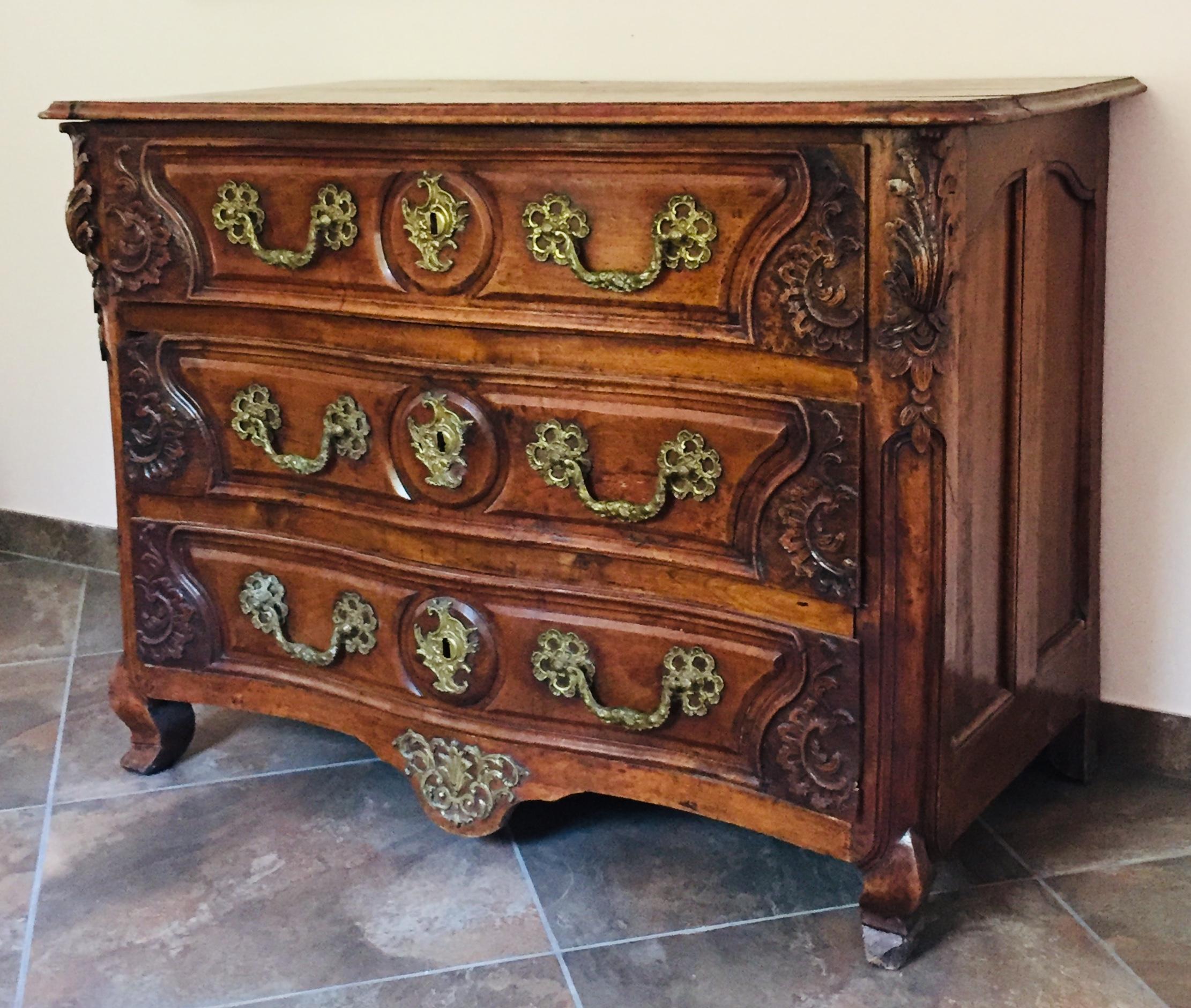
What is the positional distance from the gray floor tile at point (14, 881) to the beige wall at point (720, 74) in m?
1.07

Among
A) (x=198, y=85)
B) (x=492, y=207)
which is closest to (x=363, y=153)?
(x=492, y=207)

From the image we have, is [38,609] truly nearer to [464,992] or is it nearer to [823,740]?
[464,992]

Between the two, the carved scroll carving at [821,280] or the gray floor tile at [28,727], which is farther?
the gray floor tile at [28,727]

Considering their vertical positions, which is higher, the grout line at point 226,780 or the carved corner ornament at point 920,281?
the carved corner ornament at point 920,281

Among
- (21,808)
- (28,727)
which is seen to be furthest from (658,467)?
(28,727)

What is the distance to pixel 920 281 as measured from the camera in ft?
4.51

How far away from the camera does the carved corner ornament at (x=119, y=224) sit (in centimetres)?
182

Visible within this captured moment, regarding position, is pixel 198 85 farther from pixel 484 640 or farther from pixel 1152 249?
pixel 1152 249

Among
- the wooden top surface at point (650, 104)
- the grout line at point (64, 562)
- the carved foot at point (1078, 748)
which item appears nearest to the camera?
the wooden top surface at point (650, 104)

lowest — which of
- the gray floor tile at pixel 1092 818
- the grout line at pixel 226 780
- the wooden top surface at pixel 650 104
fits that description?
the grout line at pixel 226 780

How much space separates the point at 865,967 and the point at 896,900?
0.10 meters

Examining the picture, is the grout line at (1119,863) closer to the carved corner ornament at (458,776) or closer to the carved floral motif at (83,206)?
the carved corner ornament at (458,776)

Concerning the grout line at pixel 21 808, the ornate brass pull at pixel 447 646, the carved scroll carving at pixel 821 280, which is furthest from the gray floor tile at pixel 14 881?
the carved scroll carving at pixel 821 280

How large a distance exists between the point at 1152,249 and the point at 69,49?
1929 millimetres
